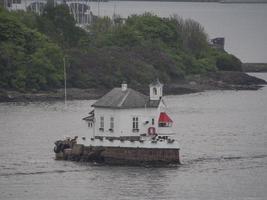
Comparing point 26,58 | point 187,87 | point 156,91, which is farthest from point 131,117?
point 187,87

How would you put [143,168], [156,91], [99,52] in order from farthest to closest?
[99,52] < [156,91] < [143,168]

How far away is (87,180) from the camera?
2507 inches

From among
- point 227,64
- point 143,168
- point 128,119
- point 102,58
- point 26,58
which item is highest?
point 128,119

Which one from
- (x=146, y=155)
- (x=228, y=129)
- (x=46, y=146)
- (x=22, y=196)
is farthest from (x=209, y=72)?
(x=22, y=196)

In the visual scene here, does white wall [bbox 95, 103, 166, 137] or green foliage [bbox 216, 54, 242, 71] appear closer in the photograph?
white wall [bbox 95, 103, 166, 137]

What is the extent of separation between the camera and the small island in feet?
383

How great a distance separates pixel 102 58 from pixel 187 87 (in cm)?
800

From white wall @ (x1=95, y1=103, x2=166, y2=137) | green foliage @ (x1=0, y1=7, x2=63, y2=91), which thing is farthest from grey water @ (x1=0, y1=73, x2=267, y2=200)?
green foliage @ (x1=0, y1=7, x2=63, y2=91)

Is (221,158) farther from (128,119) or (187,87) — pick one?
(187,87)

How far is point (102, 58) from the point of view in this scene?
127 meters

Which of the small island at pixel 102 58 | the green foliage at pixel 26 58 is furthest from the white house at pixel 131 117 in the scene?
the green foliage at pixel 26 58

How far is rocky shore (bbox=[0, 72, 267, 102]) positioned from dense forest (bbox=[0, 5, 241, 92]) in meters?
1.51

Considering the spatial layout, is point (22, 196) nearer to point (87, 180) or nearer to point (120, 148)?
point (87, 180)

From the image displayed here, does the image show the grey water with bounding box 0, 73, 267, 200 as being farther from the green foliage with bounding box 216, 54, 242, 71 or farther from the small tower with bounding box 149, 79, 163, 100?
the green foliage with bounding box 216, 54, 242, 71
